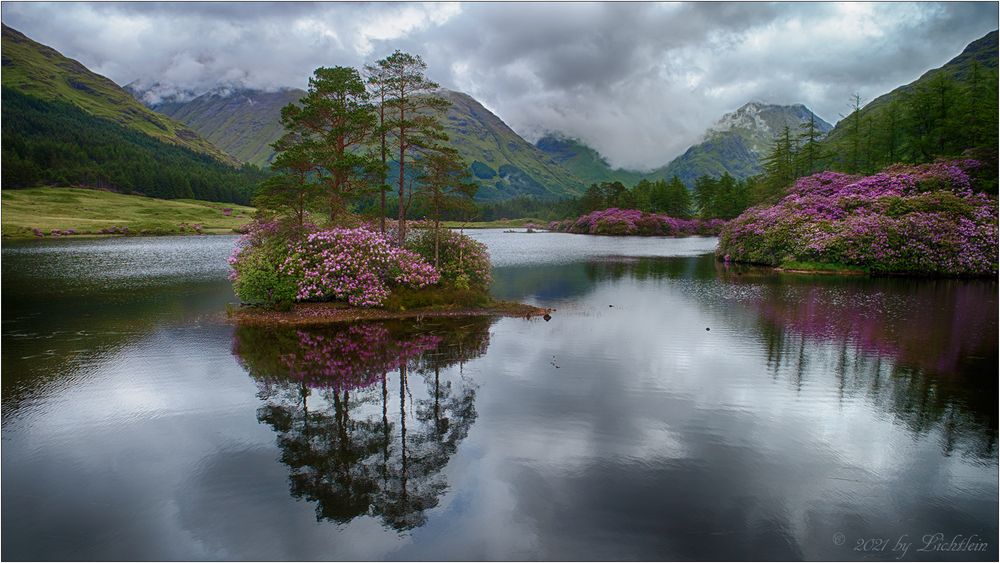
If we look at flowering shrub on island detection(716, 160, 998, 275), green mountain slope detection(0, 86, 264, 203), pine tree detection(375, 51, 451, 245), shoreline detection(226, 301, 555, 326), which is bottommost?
shoreline detection(226, 301, 555, 326)

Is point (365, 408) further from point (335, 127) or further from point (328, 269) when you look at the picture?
point (335, 127)

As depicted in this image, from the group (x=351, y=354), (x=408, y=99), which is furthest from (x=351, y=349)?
(x=408, y=99)

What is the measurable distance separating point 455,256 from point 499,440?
1878 centimetres

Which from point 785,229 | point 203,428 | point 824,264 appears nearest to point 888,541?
point 203,428

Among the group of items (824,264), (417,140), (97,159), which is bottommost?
(824,264)

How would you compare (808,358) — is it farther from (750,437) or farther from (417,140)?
(417,140)

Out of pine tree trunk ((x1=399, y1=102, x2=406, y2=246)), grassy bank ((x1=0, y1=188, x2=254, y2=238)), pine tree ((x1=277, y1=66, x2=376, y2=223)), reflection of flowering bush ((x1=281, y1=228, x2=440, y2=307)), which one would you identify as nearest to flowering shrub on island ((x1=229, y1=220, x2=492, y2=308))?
reflection of flowering bush ((x1=281, y1=228, x2=440, y2=307))

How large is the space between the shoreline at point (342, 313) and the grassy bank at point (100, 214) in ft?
272

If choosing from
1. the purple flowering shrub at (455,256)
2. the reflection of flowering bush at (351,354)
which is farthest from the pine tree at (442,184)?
the reflection of flowering bush at (351,354)

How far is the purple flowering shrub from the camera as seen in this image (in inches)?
1145

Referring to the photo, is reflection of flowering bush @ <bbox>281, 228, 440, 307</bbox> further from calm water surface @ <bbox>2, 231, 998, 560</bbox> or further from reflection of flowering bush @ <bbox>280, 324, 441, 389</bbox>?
calm water surface @ <bbox>2, 231, 998, 560</bbox>

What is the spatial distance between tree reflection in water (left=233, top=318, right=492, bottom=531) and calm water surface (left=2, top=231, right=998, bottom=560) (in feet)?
0.26

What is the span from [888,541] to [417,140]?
24.3 metres

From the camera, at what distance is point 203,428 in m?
12.1
